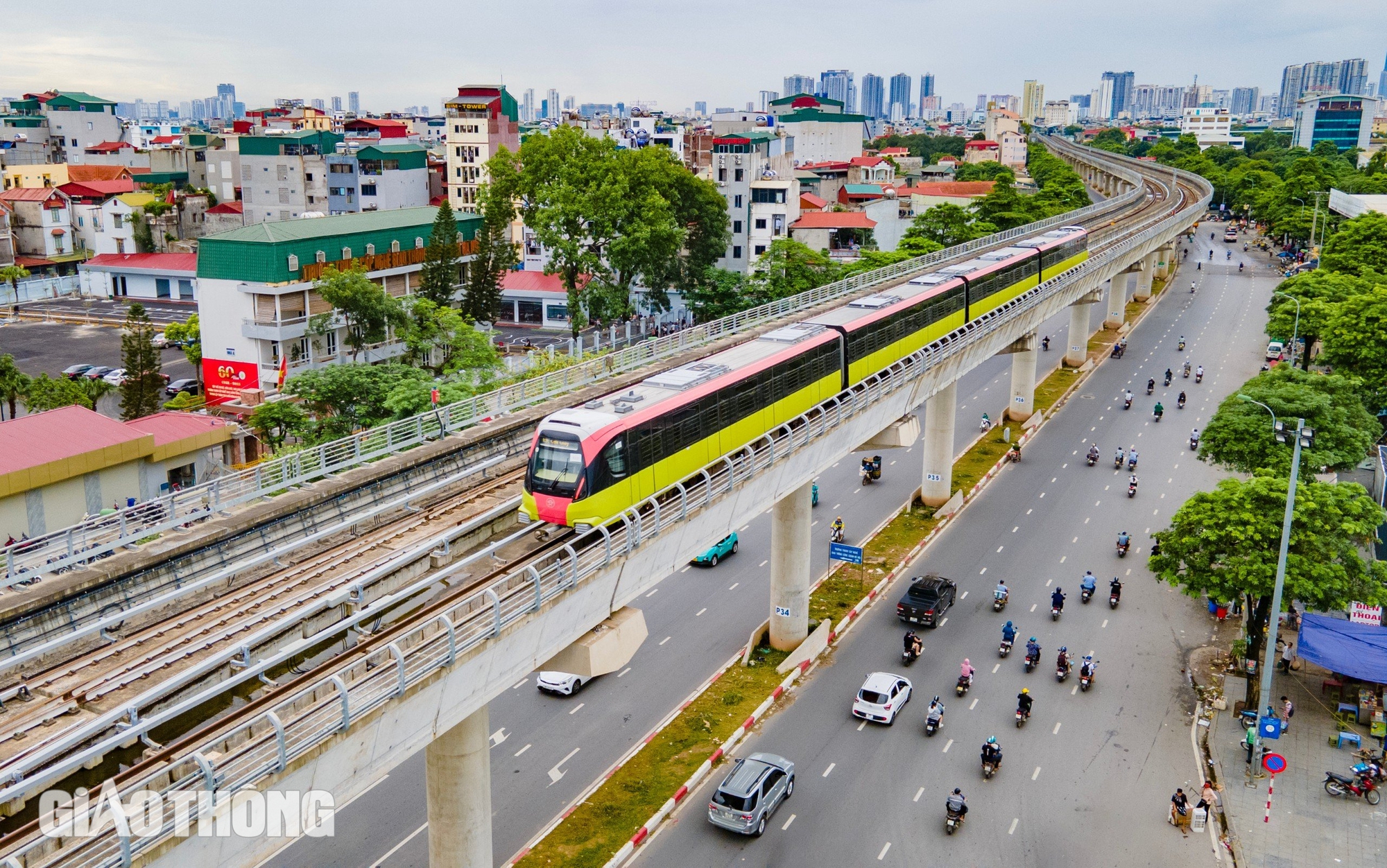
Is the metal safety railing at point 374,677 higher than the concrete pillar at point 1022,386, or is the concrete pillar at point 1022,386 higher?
the metal safety railing at point 374,677

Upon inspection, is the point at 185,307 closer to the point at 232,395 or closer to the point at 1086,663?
the point at 232,395

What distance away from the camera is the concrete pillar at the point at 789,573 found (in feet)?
116

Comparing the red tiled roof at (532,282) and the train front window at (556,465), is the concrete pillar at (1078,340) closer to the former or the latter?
the red tiled roof at (532,282)

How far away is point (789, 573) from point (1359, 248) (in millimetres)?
66550

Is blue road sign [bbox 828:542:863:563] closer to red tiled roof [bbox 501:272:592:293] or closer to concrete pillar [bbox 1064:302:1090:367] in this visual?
concrete pillar [bbox 1064:302:1090:367]

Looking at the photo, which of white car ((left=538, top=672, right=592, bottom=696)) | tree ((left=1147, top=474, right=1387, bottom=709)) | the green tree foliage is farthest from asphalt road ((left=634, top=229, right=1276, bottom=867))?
the green tree foliage

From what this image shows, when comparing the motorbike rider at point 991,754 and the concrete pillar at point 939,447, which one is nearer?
the motorbike rider at point 991,754

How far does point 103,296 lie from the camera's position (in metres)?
100

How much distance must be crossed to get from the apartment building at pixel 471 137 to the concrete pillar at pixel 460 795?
89268mm

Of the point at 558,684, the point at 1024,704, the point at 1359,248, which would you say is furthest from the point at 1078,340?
the point at 558,684

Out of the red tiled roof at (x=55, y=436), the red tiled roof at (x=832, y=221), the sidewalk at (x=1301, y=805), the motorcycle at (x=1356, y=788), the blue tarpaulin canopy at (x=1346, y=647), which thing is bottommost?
the sidewalk at (x=1301, y=805)

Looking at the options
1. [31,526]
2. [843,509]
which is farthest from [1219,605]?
[31,526]

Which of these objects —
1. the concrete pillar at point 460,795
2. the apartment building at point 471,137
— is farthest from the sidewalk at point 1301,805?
the apartment building at point 471,137

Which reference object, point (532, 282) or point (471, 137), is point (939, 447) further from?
point (471, 137)
